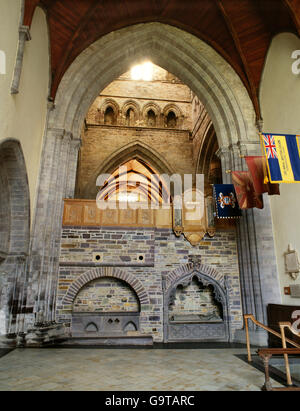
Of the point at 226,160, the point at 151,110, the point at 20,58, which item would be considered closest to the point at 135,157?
the point at 151,110

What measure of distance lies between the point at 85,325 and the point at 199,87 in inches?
329

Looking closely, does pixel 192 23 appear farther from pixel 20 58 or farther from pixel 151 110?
pixel 151 110

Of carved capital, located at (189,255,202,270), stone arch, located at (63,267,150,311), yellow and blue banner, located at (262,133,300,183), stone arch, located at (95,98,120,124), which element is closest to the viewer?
yellow and blue banner, located at (262,133,300,183)

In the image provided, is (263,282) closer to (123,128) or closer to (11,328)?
(11,328)

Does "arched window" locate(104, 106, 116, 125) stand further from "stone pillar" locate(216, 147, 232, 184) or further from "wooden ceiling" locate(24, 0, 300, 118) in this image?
"stone pillar" locate(216, 147, 232, 184)

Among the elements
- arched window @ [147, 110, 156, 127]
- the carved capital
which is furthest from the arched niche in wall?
the carved capital

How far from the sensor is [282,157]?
5559 mm

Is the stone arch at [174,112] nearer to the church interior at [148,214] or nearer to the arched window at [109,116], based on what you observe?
the arched window at [109,116]

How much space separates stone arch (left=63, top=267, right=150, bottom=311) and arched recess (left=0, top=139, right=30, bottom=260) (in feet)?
5.16

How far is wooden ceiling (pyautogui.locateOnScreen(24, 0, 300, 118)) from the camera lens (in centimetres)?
814

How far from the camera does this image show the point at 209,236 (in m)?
8.55

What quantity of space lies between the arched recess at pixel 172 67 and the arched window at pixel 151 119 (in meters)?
5.79

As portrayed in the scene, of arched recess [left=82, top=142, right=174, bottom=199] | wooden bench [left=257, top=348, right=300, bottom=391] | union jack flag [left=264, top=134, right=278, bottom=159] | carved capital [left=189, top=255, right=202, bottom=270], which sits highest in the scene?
arched recess [left=82, top=142, right=174, bottom=199]

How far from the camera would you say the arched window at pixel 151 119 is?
1612 centimetres
